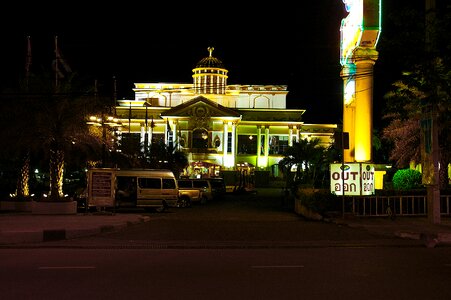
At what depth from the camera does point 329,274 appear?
1048cm

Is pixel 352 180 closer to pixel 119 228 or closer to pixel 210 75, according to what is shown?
pixel 119 228

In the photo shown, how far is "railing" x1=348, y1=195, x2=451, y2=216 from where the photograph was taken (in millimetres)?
23000

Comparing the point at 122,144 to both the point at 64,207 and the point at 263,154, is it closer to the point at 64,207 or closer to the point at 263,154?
the point at 64,207

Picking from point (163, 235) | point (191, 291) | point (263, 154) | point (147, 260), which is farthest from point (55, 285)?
point (263, 154)

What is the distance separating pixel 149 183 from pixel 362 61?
12980 millimetres

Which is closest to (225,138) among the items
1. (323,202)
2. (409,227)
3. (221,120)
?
(221,120)

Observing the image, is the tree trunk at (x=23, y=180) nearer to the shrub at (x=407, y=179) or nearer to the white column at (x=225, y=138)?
the shrub at (x=407, y=179)

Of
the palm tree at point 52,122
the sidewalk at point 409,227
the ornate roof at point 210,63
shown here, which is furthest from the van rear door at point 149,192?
the ornate roof at point 210,63

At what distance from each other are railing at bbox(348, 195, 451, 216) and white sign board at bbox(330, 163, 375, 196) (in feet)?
4.69

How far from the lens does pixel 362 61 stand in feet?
98.6

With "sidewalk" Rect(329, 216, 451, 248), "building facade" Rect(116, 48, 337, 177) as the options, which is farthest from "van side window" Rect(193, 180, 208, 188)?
"building facade" Rect(116, 48, 337, 177)

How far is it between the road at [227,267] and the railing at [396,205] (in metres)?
4.61

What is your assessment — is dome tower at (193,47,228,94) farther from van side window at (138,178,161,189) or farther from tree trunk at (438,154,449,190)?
van side window at (138,178,161,189)

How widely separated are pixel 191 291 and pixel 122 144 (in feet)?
125
